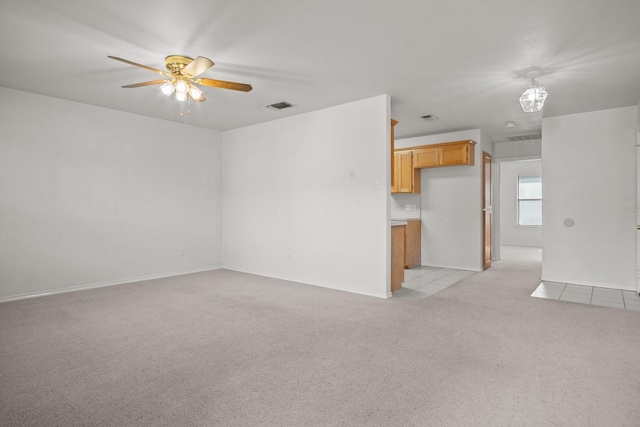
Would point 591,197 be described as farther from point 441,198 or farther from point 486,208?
point 441,198

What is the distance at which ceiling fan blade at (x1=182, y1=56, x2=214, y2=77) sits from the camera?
2.95 meters

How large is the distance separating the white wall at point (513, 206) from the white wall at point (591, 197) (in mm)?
5047

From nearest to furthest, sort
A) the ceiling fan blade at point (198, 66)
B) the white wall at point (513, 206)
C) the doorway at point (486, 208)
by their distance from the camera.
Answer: the ceiling fan blade at point (198, 66), the doorway at point (486, 208), the white wall at point (513, 206)

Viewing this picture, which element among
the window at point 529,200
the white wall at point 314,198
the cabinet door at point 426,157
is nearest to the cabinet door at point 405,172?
the cabinet door at point 426,157

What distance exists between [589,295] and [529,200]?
648cm

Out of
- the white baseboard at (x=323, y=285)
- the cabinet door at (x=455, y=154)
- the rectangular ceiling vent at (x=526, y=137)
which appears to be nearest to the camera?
the white baseboard at (x=323, y=285)

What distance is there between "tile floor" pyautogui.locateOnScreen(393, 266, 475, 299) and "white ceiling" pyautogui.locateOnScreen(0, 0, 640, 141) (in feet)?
8.75

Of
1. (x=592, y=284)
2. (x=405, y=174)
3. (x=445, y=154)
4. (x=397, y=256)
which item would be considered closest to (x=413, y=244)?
(x=405, y=174)

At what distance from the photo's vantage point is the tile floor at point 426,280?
482 centimetres

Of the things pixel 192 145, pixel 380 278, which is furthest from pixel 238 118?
pixel 380 278

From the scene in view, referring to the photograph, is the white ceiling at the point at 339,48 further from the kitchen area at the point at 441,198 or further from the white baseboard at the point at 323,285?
the white baseboard at the point at 323,285

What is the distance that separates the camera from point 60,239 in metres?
4.87

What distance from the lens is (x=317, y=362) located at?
2.66 metres

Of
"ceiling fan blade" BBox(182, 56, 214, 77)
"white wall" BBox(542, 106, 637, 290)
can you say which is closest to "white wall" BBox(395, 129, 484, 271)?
"white wall" BBox(542, 106, 637, 290)
